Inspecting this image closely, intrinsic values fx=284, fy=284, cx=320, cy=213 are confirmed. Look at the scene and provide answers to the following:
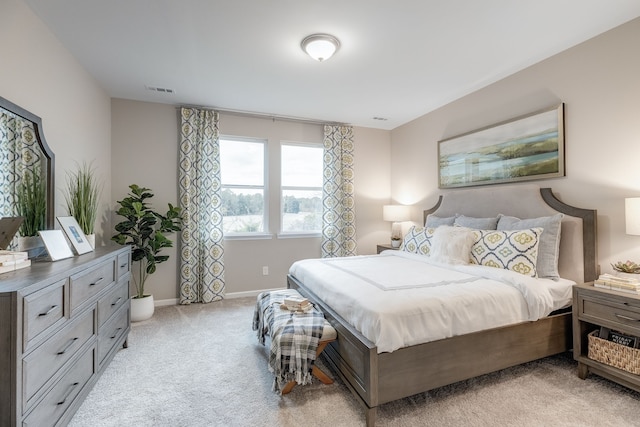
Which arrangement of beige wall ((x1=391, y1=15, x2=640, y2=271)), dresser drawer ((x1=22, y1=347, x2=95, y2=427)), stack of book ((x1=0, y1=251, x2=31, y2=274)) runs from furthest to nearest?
beige wall ((x1=391, y1=15, x2=640, y2=271)) < stack of book ((x1=0, y1=251, x2=31, y2=274)) < dresser drawer ((x1=22, y1=347, x2=95, y2=427))

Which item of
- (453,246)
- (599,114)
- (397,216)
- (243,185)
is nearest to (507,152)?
(599,114)

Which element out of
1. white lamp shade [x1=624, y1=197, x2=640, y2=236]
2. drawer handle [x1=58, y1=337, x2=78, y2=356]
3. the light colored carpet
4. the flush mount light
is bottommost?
the light colored carpet

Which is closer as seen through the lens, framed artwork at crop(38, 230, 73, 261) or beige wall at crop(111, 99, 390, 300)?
framed artwork at crop(38, 230, 73, 261)

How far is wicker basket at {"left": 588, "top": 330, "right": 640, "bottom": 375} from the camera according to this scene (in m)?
1.82

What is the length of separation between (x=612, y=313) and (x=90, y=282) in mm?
3456

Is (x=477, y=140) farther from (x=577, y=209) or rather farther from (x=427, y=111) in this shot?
(x=577, y=209)

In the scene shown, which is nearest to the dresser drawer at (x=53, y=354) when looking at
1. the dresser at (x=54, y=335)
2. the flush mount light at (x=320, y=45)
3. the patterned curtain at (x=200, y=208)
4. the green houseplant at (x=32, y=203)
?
the dresser at (x=54, y=335)

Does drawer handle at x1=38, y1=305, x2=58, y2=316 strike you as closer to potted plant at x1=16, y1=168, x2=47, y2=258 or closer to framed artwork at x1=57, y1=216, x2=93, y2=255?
potted plant at x1=16, y1=168, x2=47, y2=258

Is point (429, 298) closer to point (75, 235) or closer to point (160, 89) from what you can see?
point (75, 235)

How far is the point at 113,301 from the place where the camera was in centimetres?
225

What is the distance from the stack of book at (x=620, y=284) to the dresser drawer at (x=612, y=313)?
0.12m

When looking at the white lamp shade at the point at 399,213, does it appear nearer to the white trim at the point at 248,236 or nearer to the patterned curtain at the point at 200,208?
the white trim at the point at 248,236

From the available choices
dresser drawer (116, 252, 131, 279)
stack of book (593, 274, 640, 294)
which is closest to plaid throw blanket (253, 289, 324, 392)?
dresser drawer (116, 252, 131, 279)

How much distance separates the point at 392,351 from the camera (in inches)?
63.9
